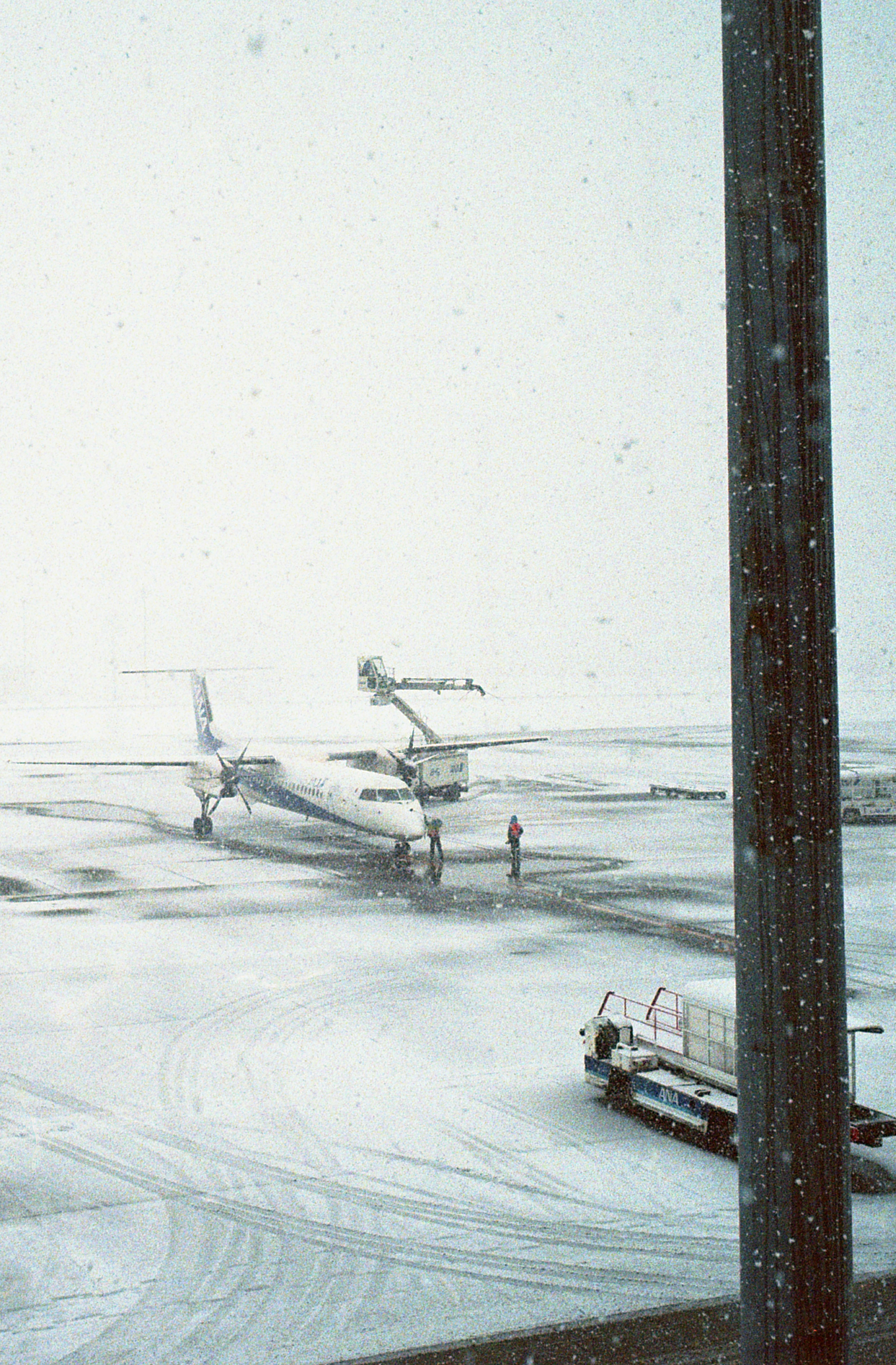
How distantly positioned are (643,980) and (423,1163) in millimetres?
9233

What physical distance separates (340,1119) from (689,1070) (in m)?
4.48

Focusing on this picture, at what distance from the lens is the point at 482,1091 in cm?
1708

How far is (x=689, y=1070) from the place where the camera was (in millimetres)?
16188

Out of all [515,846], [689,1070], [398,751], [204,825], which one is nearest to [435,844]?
[515,846]

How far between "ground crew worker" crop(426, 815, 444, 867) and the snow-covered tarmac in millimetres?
718

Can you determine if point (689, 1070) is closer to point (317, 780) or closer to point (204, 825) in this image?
point (317, 780)

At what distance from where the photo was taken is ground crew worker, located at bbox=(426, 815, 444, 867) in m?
35.4

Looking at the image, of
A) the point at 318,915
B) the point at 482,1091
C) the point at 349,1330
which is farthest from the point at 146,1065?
the point at 318,915

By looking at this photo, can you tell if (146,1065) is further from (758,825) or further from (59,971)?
(758,825)

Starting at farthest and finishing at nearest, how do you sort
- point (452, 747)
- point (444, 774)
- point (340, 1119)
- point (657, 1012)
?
point (444, 774), point (452, 747), point (657, 1012), point (340, 1119)

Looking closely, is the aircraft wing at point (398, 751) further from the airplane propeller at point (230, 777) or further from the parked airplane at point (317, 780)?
the airplane propeller at point (230, 777)

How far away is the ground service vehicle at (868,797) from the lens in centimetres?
4647

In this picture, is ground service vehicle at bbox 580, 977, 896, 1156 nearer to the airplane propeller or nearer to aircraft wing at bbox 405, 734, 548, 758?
the airplane propeller

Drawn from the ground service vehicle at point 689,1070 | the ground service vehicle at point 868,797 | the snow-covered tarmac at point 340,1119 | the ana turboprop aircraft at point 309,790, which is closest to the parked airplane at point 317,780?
the ana turboprop aircraft at point 309,790
